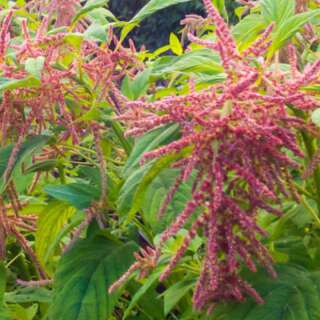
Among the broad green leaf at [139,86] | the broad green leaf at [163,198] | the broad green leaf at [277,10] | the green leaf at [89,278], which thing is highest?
the broad green leaf at [277,10]

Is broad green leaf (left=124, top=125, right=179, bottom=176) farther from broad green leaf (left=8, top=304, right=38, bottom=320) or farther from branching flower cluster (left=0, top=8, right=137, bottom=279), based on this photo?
broad green leaf (left=8, top=304, right=38, bottom=320)

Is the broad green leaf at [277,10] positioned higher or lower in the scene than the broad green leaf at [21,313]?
higher

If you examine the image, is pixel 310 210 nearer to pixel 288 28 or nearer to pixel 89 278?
pixel 288 28

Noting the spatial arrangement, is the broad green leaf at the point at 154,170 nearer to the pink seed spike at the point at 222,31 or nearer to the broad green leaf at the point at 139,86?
the pink seed spike at the point at 222,31

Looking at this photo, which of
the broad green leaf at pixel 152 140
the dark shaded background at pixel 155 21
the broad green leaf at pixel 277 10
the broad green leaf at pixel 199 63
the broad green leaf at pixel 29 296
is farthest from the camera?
the dark shaded background at pixel 155 21

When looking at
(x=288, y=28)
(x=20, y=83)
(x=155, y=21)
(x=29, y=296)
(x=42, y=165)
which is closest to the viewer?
(x=288, y=28)

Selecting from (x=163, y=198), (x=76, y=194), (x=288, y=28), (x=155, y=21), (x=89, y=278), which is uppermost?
(x=288, y=28)

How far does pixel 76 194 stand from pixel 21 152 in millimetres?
125

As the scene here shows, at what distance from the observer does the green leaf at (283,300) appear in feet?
3.98

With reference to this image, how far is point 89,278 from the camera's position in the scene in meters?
1.50

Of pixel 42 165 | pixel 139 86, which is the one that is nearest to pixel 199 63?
pixel 139 86

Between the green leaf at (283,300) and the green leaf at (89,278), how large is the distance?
0.30 m

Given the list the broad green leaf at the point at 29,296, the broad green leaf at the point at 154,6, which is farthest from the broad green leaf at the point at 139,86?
the broad green leaf at the point at 29,296

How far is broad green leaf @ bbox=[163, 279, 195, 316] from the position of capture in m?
1.39
